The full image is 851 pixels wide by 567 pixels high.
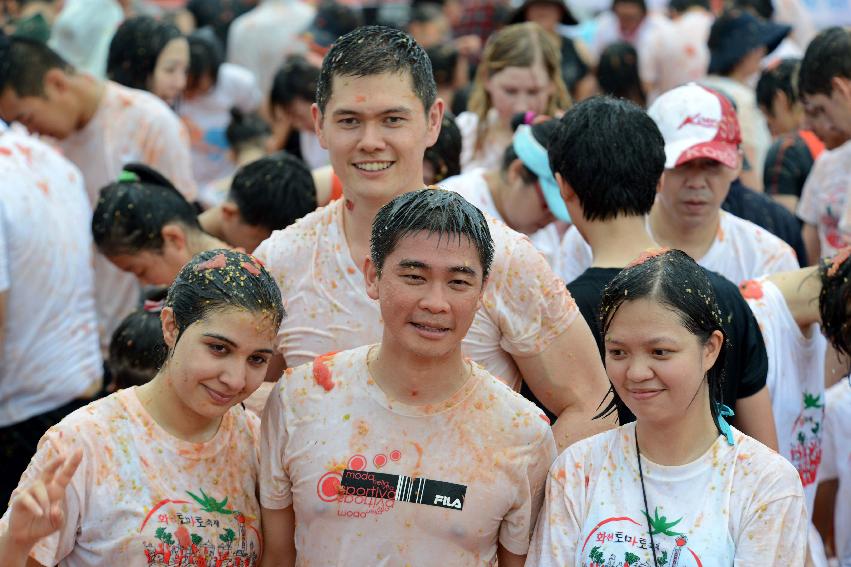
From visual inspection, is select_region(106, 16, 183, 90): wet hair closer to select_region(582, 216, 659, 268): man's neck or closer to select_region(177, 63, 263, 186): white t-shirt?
select_region(177, 63, 263, 186): white t-shirt

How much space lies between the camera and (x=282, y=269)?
3248 millimetres

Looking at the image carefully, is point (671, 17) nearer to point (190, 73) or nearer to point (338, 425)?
point (190, 73)

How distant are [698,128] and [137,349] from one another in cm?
200

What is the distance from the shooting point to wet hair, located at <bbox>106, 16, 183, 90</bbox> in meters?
6.38

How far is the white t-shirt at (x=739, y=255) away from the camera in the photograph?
13.8 ft

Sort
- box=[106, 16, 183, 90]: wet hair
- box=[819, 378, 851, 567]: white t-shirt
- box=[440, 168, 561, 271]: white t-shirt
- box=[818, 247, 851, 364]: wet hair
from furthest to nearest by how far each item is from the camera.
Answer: box=[106, 16, 183, 90]: wet hair
box=[440, 168, 561, 271]: white t-shirt
box=[819, 378, 851, 567]: white t-shirt
box=[818, 247, 851, 364]: wet hair

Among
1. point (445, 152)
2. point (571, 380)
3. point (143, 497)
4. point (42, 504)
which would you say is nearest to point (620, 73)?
point (445, 152)

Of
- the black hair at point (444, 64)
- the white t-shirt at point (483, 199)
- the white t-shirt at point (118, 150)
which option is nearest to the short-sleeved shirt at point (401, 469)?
the white t-shirt at point (483, 199)

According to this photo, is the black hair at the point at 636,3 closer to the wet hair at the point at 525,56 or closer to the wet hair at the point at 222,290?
the wet hair at the point at 525,56

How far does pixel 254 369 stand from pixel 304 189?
6.17 feet

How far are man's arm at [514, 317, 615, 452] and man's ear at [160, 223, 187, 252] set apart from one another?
167cm

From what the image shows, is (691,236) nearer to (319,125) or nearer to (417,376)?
(319,125)

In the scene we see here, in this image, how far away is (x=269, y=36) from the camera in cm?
946

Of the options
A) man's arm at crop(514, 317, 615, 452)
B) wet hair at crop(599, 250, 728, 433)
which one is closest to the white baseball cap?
man's arm at crop(514, 317, 615, 452)
